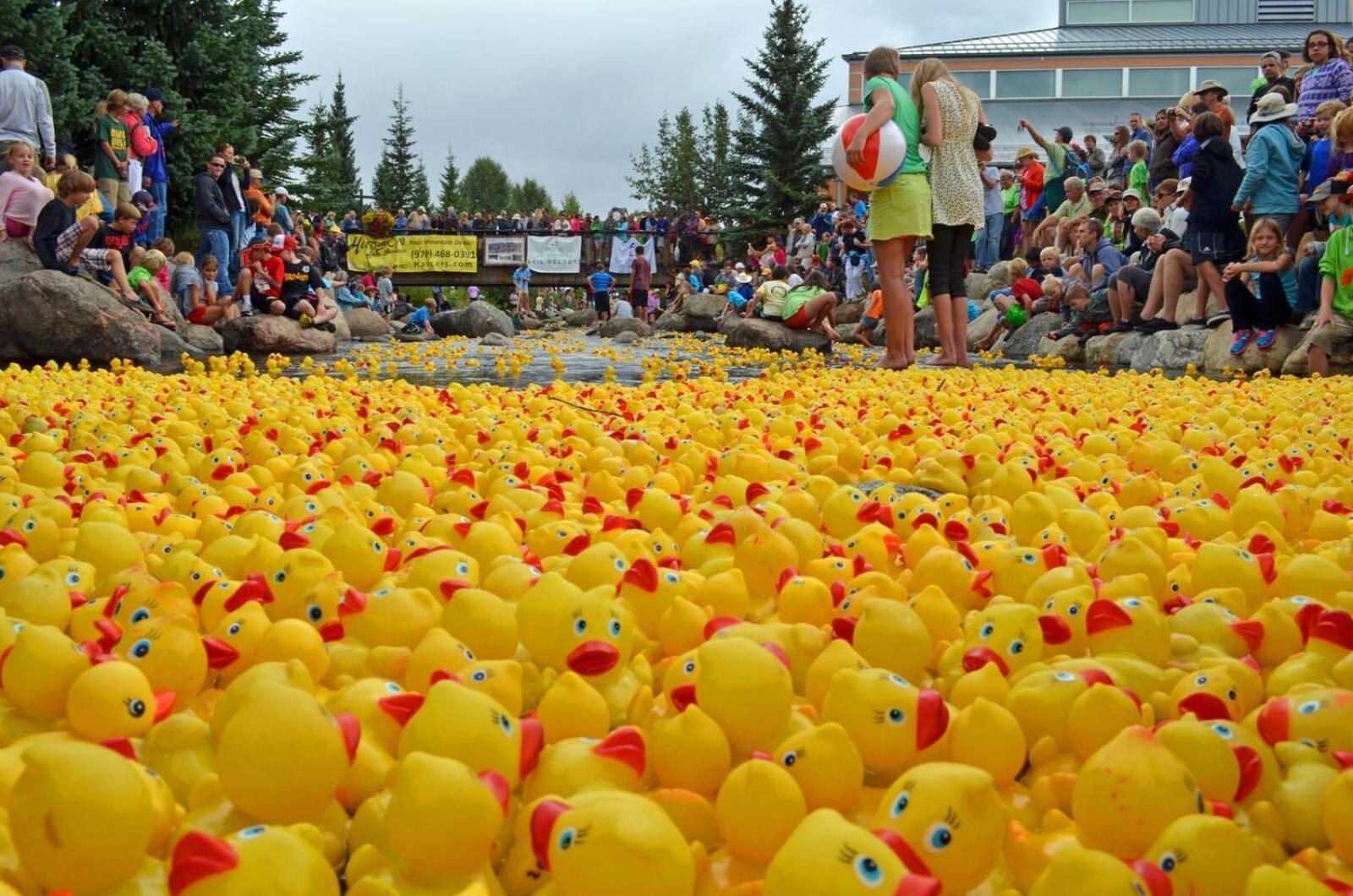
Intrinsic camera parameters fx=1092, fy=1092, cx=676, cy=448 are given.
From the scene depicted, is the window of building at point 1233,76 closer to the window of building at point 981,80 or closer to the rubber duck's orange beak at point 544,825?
the window of building at point 981,80

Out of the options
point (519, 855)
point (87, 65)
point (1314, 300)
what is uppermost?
point (87, 65)

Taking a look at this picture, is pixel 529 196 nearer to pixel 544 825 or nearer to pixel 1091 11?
pixel 1091 11

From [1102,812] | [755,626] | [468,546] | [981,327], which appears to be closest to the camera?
[1102,812]

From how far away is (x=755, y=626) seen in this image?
6.49 ft

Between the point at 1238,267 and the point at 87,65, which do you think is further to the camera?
the point at 87,65

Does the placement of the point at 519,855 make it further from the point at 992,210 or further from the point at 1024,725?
the point at 992,210

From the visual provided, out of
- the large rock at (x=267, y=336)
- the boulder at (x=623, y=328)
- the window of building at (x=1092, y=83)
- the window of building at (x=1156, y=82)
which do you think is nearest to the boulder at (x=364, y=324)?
the boulder at (x=623, y=328)

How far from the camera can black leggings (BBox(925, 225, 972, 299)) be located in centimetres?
871

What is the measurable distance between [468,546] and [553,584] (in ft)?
2.16

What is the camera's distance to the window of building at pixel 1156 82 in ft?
120

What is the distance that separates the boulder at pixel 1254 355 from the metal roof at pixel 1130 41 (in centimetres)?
2937

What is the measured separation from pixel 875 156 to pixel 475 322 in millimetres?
14244

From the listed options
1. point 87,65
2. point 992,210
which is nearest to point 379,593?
point 992,210

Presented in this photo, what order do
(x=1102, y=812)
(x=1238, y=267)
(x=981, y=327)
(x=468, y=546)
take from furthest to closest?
(x=981, y=327) < (x=1238, y=267) < (x=468, y=546) < (x=1102, y=812)
